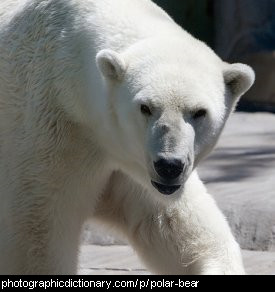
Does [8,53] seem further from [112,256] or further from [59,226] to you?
[112,256]

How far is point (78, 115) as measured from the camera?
474cm

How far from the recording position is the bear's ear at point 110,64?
4410 millimetres

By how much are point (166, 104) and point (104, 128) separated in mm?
475

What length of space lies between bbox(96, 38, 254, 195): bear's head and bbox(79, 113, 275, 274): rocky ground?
1225mm

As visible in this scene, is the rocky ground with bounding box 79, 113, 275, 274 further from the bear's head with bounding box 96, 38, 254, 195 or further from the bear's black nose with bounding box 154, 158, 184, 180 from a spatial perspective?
the bear's black nose with bounding box 154, 158, 184, 180

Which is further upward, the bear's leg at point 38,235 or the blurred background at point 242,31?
the bear's leg at point 38,235

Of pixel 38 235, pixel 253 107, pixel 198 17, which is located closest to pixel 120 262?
pixel 38 235

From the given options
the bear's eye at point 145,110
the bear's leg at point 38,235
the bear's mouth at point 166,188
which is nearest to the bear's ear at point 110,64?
the bear's eye at point 145,110

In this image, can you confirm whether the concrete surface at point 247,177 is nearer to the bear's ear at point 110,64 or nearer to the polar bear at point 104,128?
the polar bear at point 104,128

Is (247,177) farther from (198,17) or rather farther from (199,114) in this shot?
(198,17)

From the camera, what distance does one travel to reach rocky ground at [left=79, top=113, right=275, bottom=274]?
6036mm

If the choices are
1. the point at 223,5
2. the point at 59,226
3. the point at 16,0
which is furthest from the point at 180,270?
the point at 223,5

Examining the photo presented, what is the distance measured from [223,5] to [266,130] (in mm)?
2677

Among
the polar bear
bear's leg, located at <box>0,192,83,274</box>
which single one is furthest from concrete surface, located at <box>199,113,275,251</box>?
bear's leg, located at <box>0,192,83,274</box>
